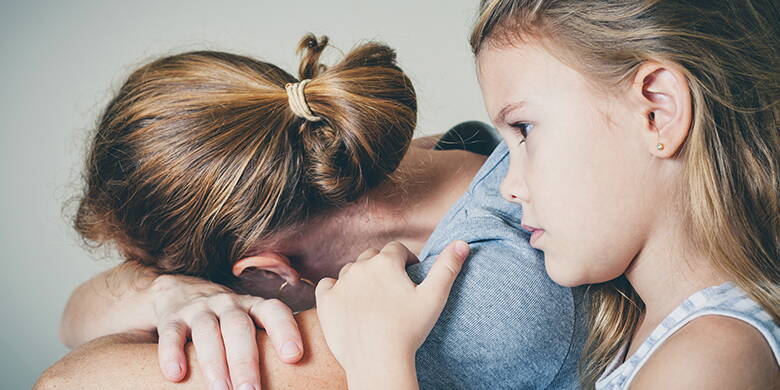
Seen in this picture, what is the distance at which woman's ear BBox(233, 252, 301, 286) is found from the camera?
3.99 ft

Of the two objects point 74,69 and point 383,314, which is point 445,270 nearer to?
point 383,314

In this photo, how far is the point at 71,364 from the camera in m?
0.99

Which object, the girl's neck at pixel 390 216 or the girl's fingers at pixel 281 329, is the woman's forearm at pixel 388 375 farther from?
the girl's neck at pixel 390 216

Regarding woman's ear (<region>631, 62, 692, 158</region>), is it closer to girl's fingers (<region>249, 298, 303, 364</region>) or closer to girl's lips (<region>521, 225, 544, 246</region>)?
girl's lips (<region>521, 225, 544, 246</region>)

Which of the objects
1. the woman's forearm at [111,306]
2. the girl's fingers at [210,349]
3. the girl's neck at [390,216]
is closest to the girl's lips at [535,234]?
the girl's neck at [390,216]

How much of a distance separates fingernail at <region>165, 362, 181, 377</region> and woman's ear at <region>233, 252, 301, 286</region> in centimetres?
30

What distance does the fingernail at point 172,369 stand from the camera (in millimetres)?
925

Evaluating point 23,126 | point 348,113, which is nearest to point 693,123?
point 348,113

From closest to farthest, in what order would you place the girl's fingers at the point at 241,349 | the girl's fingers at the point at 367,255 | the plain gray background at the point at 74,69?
the girl's fingers at the point at 241,349
the girl's fingers at the point at 367,255
the plain gray background at the point at 74,69

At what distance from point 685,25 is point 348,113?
0.50 meters

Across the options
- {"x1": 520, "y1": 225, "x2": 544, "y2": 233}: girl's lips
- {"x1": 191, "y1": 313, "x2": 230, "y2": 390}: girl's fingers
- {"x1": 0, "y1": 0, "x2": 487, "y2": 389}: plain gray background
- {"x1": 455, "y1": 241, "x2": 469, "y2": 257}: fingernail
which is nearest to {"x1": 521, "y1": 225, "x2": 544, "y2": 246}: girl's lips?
{"x1": 520, "y1": 225, "x2": 544, "y2": 233}: girl's lips

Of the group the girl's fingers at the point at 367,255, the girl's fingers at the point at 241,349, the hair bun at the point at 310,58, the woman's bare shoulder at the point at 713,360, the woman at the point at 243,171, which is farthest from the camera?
the hair bun at the point at 310,58

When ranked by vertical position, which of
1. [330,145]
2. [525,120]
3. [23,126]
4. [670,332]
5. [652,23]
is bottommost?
[23,126]

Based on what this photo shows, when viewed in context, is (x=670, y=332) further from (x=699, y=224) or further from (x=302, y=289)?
(x=302, y=289)
